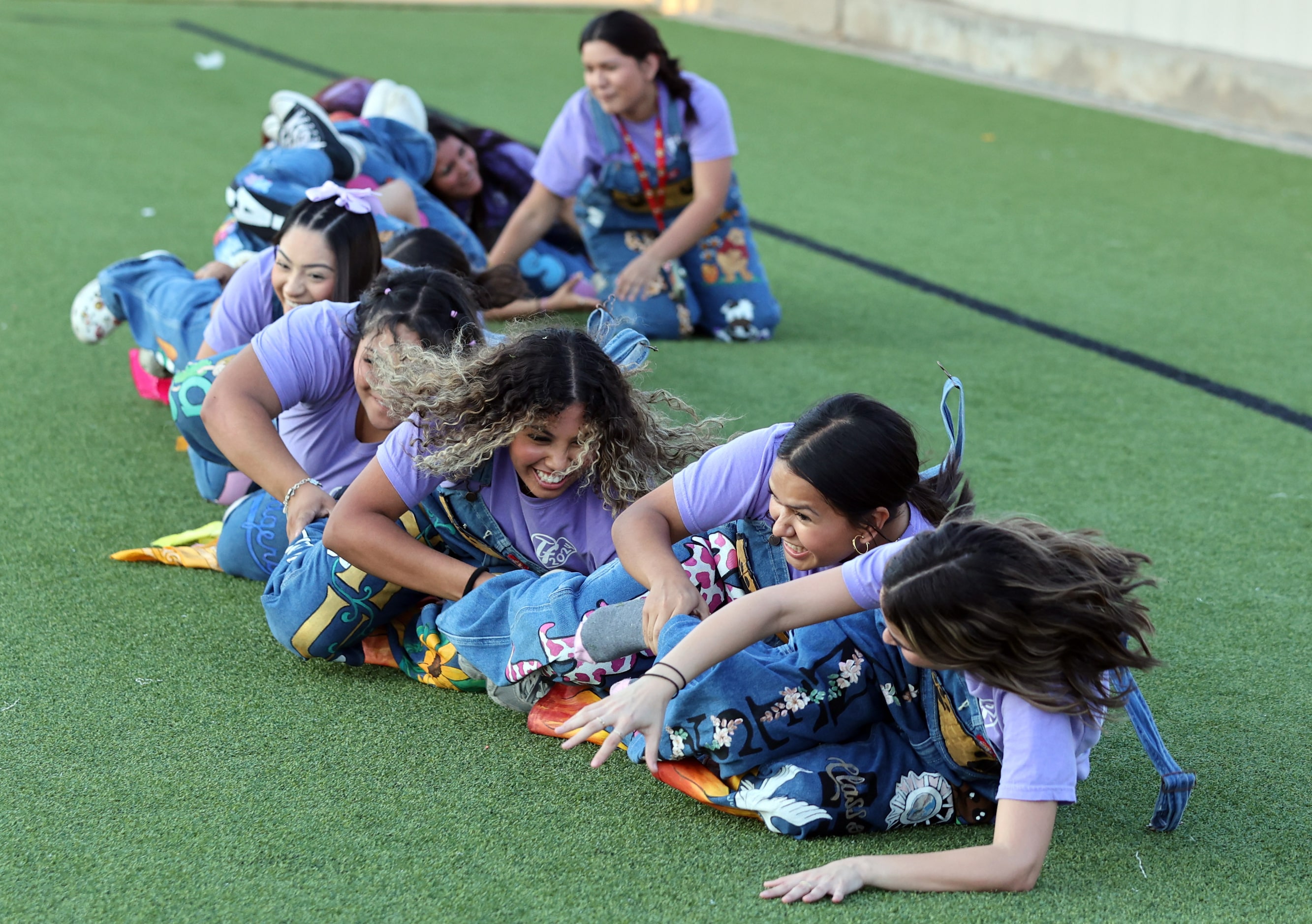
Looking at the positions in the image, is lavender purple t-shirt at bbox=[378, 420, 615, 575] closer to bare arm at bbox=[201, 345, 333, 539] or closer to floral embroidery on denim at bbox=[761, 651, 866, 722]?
bare arm at bbox=[201, 345, 333, 539]

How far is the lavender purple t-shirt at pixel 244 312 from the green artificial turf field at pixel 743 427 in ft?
1.15

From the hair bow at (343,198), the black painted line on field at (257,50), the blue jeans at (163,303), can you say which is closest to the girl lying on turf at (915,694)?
the hair bow at (343,198)

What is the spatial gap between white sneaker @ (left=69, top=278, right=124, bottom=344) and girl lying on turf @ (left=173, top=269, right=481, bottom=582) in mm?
991

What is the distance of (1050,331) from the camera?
13.8 ft

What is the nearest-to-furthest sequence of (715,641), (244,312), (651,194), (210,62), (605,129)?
1. (715,641)
2. (244,312)
3. (605,129)
4. (651,194)
5. (210,62)

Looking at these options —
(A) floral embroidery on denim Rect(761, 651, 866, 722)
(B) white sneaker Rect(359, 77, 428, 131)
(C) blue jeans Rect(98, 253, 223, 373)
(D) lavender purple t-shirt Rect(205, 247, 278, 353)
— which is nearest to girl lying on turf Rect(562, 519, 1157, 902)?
(A) floral embroidery on denim Rect(761, 651, 866, 722)

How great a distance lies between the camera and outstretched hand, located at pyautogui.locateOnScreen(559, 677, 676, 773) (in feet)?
5.22

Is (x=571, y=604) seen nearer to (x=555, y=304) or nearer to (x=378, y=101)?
(x=555, y=304)

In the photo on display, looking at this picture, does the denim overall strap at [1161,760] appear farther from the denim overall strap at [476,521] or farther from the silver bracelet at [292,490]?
the silver bracelet at [292,490]

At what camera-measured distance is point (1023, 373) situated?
12.6 ft

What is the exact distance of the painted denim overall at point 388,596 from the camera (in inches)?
86.5

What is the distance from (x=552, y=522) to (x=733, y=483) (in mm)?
362

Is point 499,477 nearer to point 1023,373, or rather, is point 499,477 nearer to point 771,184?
point 1023,373

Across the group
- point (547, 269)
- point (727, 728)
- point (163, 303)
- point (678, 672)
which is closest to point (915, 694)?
point (727, 728)
